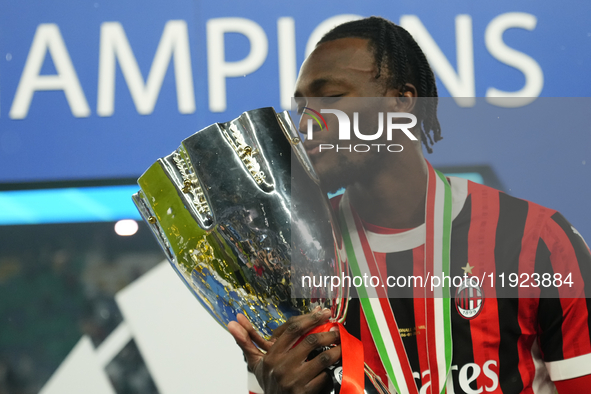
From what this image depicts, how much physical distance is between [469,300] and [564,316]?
170 mm

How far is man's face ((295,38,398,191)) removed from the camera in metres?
1.04

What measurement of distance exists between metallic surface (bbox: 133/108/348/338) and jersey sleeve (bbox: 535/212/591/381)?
464 millimetres

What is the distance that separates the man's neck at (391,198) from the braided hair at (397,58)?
0.21 meters

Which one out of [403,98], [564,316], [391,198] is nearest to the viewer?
[564,316]

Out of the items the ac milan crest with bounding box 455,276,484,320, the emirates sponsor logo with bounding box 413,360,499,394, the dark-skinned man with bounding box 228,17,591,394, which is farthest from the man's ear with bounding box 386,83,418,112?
the emirates sponsor logo with bounding box 413,360,499,394

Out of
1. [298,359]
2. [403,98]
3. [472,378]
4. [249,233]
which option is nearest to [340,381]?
[298,359]

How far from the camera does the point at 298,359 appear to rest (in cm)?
67

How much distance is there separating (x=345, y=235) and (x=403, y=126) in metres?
0.30

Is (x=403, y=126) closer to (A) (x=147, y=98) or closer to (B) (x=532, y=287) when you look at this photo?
(B) (x=532, y=287)

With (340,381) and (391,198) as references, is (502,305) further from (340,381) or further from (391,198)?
(340,381)

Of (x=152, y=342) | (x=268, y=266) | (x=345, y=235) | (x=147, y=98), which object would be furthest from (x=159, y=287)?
(x=268, y=266)

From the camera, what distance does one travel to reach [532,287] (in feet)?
3.32

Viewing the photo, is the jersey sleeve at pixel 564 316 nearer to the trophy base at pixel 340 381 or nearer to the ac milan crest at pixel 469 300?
the ac milan crest at pixel 469 300

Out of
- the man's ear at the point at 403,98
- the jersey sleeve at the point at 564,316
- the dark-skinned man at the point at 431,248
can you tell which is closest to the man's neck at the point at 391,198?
the dark-skinned man at the point at 431,248
